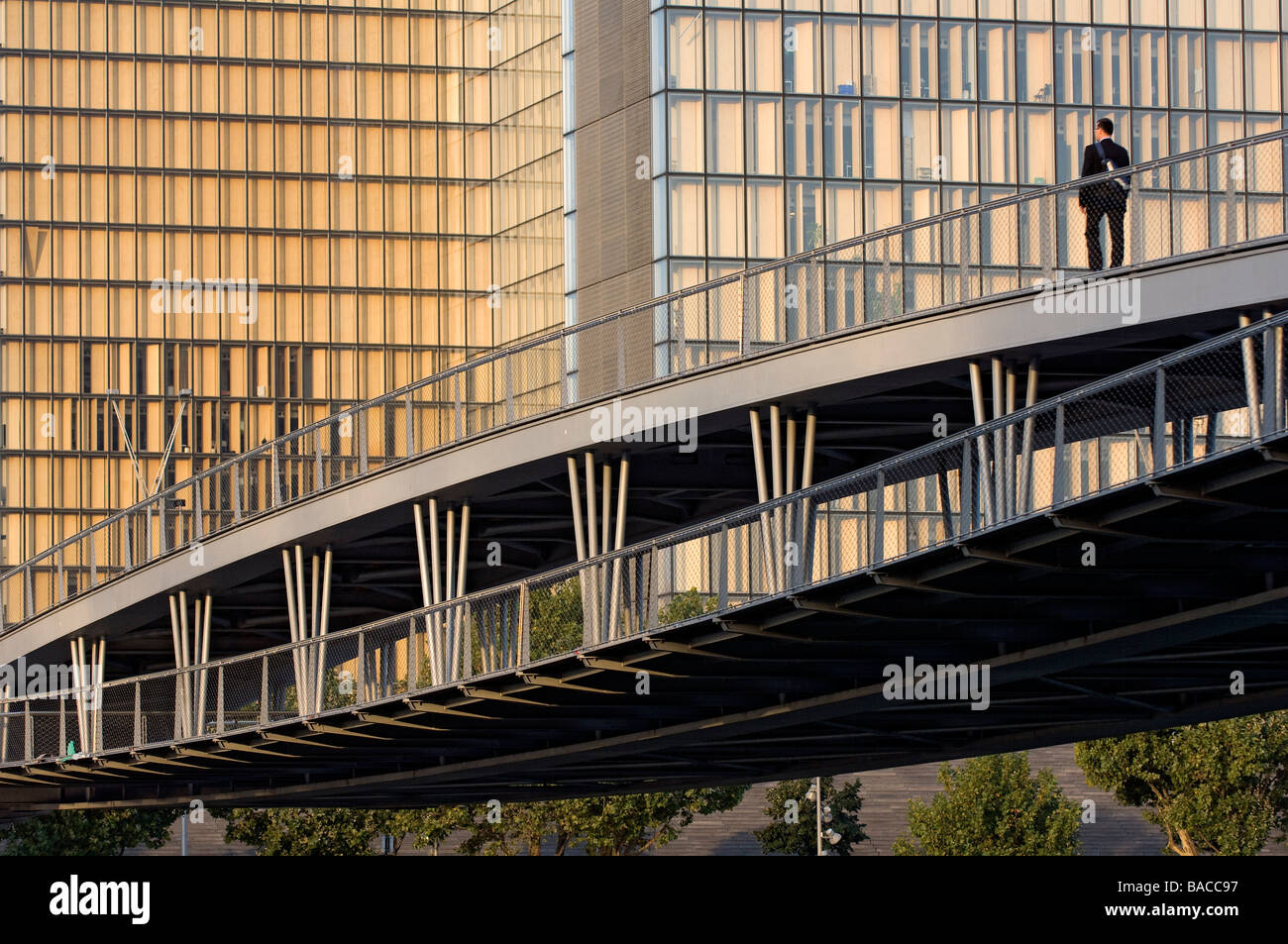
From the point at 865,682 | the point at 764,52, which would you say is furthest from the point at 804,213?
the point at 865,682

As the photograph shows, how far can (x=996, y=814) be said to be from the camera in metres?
70.4

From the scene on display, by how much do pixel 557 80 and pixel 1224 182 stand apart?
59553 mm

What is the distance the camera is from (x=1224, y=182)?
27984 millimetres

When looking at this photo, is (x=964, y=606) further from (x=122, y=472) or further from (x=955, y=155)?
(x=122, y=472)

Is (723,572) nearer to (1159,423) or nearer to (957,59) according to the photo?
(1159,423)

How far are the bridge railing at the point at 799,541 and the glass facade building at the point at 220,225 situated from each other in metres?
51.4

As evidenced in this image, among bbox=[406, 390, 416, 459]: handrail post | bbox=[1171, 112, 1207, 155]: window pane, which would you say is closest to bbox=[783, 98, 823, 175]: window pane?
bbox=[1171, 112, 1207, 155]: window pane

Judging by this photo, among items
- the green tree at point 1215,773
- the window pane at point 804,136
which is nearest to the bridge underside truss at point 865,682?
the green tree at point 1215,773

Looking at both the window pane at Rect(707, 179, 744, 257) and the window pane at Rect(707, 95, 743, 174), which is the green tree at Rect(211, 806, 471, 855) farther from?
the window pane at Rect(707, 95, 743, 174)

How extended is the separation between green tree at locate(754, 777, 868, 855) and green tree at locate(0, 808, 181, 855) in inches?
836

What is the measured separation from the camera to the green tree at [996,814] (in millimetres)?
69875

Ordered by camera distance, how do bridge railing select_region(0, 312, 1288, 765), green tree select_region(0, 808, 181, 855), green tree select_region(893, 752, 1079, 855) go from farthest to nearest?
1. green tree select_region(893, 752, 1079, 855)
2. green tree select_region(0, 808, 181, 855)
3. bridge railing select_region(0, 312, 1288, 765)

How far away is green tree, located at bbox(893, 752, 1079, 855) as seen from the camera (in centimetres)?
6988

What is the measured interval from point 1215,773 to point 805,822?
638 inches
